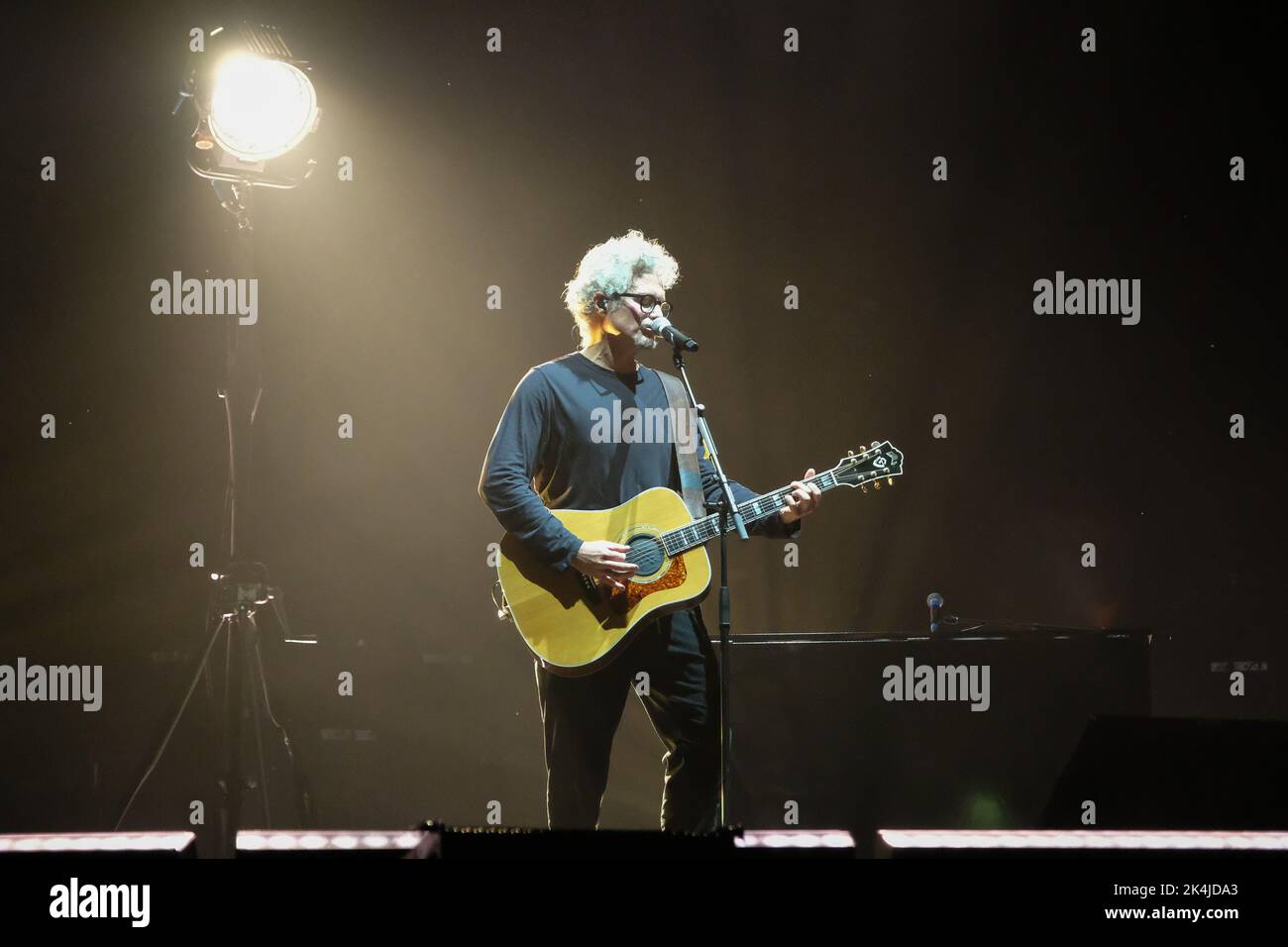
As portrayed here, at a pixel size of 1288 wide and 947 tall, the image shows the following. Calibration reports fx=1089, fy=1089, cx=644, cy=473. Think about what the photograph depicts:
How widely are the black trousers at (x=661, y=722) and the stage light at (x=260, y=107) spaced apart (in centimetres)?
212

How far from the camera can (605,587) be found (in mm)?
3320

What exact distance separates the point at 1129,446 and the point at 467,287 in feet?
11.5

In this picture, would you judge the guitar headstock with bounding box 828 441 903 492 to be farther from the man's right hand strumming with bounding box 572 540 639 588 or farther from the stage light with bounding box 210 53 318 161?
the stage light with bounding box 210 53 318 161

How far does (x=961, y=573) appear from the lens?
18.4ft

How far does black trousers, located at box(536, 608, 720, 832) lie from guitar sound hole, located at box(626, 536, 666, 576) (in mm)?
162

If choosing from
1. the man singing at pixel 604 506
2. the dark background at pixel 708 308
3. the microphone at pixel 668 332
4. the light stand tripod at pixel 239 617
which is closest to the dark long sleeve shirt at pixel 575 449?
the man singing at pixel 604 506

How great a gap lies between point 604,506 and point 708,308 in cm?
224

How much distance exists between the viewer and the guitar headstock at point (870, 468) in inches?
143

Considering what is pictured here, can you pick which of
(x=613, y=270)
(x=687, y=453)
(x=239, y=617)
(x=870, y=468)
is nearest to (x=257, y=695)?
(x=239, y=617)

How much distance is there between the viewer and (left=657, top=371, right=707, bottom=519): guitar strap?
3.53 metres

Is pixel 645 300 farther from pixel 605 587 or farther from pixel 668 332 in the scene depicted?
pixel 605 587

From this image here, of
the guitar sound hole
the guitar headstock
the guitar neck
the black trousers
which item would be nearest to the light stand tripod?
the black trousers
